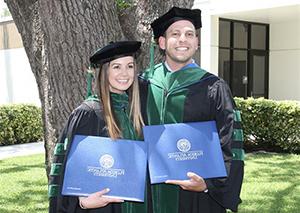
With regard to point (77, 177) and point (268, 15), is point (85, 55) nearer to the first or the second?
point (77, 177)

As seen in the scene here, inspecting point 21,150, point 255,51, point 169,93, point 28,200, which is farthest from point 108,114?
point 255,51

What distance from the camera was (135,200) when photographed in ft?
8.29

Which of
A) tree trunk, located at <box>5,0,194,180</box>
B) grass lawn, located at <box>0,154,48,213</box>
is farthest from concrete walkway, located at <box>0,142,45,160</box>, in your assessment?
tree trunk, located at <box>5,0,194,180</box>

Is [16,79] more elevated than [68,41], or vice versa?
[68,41]

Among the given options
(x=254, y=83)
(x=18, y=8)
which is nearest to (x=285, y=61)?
(x=254, y=83)

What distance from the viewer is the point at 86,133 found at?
261 centimetres

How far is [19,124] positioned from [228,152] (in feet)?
31.3

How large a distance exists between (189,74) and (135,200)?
746 millimetres

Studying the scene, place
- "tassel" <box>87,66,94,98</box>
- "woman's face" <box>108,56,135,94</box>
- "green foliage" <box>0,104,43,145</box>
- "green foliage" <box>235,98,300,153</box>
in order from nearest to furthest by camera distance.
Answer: "woman's face" <box>108,56,135,94</box> < "tassel" <box>87,66,94,98</box> < "green foliage" <box>235,98,300,153</box> < "green foliage" <box>0,104,43,145</box>

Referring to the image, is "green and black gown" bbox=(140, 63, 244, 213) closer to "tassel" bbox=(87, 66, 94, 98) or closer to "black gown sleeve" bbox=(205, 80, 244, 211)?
"black gown sleeve" bbox=(205, 80, 244, 211)

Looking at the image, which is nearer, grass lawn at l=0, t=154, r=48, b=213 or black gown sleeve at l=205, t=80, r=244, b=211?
black gown sleeve at l=205, t=80, r=244, b=211

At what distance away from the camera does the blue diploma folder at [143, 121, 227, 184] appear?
2.53 m

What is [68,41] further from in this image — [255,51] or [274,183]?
[255,51]

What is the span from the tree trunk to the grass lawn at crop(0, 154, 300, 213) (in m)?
2.80
